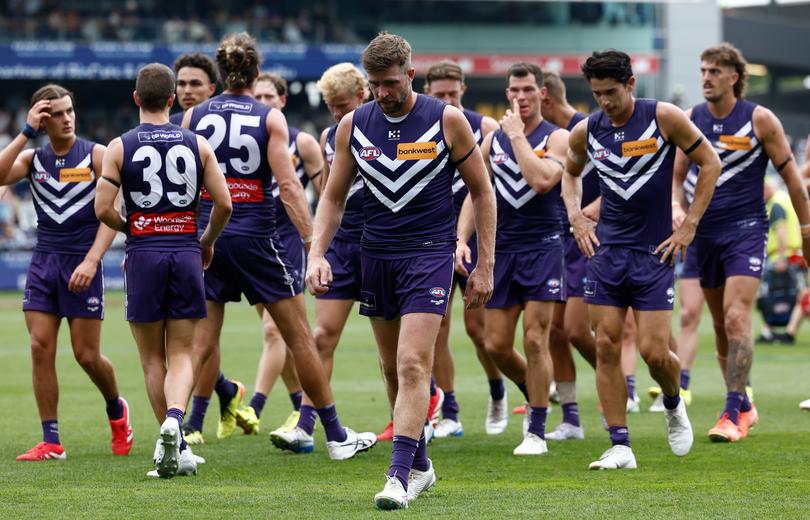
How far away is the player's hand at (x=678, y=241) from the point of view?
7859 millimetres

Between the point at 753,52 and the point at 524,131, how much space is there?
148ft

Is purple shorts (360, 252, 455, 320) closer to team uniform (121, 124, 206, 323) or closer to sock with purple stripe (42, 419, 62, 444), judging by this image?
team uniform (121, 124, 206, 323)

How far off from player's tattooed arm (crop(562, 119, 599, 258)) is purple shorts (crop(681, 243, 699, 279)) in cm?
210

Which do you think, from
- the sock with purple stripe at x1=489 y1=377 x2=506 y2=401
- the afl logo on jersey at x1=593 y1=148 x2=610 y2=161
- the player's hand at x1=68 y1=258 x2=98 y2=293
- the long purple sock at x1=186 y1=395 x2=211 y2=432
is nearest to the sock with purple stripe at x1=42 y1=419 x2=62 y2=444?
the player's hand at x1=68 y1=258 x2=98 y2=293

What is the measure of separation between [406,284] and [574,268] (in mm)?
4095

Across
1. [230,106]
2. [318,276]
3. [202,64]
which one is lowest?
[318,276]

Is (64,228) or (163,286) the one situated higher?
(64,228)

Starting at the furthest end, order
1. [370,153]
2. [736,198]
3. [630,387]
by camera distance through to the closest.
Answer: [630,387]
[736,198]
[370,153]

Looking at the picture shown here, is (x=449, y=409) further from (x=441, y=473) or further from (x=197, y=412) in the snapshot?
(x=441, y=473)

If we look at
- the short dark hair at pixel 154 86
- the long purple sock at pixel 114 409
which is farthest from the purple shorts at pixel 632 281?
the long purple sock at pixel 114 409

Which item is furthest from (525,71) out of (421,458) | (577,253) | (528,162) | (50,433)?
(50,433)

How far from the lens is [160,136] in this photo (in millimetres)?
7758

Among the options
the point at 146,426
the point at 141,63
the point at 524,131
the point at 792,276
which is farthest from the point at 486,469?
the point at 141,63

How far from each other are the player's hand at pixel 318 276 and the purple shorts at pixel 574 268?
388cm
